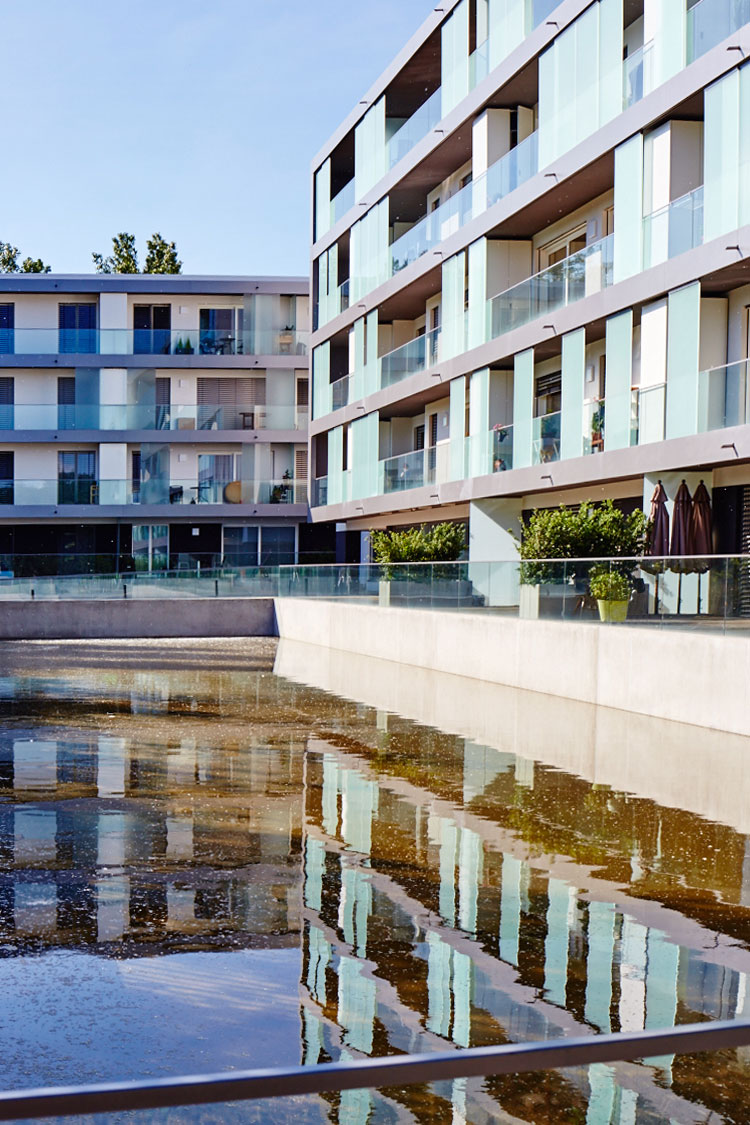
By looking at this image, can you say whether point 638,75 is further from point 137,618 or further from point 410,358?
point 137,618

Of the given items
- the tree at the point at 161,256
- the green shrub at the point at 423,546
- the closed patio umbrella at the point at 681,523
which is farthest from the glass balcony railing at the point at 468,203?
the tree at the point at 161,256

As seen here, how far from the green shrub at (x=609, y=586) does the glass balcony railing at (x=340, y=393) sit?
23.7 m

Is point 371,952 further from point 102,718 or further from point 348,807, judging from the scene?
point 102,718

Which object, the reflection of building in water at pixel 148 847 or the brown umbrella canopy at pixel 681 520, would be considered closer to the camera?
the reflection of building in water at pixel 148 847

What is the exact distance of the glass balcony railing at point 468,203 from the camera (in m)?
27.3

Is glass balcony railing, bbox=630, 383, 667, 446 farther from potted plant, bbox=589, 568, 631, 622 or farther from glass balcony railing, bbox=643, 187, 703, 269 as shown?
potted plant, bbox=589, 568, 631, 622

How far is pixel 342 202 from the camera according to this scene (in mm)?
40750

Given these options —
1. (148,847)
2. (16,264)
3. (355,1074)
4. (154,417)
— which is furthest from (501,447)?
(16,264)

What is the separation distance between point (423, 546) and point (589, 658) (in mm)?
11216

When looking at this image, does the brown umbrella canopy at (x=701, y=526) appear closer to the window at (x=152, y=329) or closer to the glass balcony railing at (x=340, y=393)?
the glass balcony railing at (x=340, y=393)

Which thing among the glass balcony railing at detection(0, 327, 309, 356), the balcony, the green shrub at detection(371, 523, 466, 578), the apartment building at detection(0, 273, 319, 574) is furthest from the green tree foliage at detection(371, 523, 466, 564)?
the glass balcony railing at detection(0, 327, 309, 356)

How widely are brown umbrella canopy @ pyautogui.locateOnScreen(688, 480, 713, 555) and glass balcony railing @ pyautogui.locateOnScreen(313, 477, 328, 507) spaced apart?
877 inches

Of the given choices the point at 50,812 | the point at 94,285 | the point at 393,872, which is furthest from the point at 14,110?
the point at 393,872

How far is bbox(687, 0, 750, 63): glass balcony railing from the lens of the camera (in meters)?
19.8
